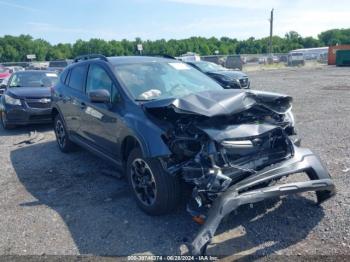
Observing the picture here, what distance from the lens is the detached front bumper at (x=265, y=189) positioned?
9.86 feet

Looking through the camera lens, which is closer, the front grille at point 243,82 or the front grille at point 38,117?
the front grille at point 38,117

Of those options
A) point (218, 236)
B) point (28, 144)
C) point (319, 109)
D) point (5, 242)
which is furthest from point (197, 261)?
point (319, 109)

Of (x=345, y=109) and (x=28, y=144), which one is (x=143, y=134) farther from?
(x=345, y=109)

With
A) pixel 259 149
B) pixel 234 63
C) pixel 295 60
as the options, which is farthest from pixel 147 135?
pixel 295 60

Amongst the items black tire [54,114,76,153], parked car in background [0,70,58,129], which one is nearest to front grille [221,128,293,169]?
black tire [54,114,76,153]

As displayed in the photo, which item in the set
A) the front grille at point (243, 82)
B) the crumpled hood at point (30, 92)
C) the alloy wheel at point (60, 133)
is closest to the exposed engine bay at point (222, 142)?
the alloy wheel at point (60, 133)

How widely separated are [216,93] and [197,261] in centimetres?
187

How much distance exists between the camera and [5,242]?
3.69m

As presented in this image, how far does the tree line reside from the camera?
8788 centimetres

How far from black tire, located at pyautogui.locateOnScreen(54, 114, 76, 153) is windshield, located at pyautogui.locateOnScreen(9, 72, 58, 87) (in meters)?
3.49

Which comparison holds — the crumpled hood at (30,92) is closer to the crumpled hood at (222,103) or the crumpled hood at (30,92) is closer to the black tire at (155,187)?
the black tire at (155,187)

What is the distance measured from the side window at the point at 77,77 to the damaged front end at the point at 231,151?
236 centimetres

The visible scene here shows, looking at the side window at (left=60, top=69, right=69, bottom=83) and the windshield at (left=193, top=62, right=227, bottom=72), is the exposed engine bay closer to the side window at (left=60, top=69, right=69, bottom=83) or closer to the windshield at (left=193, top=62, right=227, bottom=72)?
the side window at (left=60, top=69, right=69, bottom=83)

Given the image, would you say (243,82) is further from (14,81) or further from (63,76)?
(63,76)
